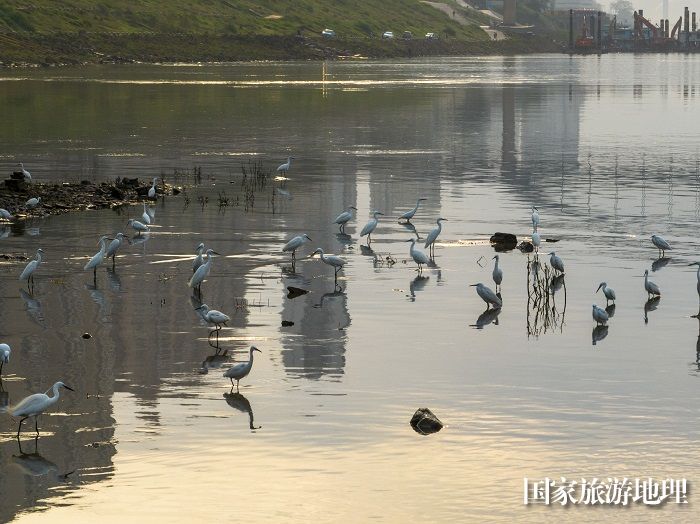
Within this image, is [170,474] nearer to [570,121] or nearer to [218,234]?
[218,234]

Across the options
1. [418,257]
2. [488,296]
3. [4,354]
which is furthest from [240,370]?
[418,257]

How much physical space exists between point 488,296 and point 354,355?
14.8ft

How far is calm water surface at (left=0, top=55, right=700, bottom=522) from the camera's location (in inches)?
636

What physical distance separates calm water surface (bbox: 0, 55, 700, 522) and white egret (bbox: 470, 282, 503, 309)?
49cm

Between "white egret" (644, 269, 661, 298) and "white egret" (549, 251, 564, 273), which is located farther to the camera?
"white egret" (549, 251, 564, 273)

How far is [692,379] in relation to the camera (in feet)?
69.1

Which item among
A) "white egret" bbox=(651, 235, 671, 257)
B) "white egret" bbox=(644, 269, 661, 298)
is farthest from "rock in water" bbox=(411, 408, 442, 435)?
"white egret" bbox=(651, 235, 671, 257)

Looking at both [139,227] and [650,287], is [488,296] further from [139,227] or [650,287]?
[139,227]

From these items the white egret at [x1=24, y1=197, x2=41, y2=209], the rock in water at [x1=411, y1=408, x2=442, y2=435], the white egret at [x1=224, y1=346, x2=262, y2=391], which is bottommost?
the rock in water at [x1=411, y1=408, x2=442, y2=435]

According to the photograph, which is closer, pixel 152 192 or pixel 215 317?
pixel 215 317

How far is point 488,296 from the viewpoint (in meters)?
26.2

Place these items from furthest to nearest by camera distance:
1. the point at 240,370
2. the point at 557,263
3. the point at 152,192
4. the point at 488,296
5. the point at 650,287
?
the point at 152,192 < the point at 557,263 < the point at 650,287 < the point at 488,296 < the point at 240,370

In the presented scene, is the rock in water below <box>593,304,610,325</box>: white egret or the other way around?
below

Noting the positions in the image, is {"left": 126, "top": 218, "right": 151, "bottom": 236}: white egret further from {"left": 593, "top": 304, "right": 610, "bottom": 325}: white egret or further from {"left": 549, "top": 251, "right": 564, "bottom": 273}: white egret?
{"left": 593, "top": 304, "right": 610, "bottom": 325}: white egret
